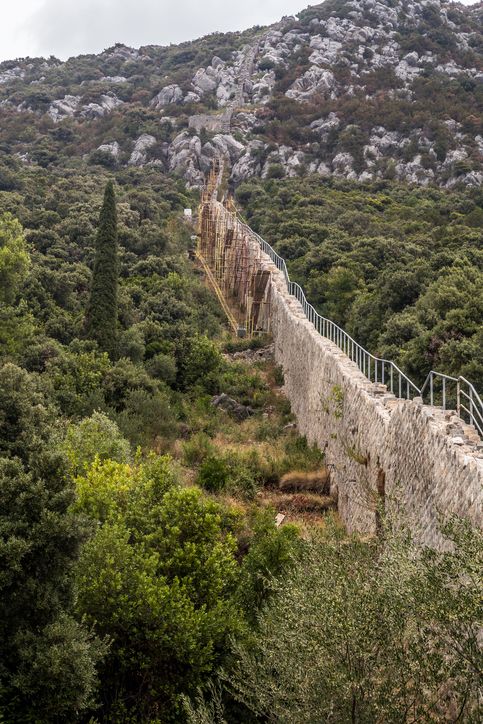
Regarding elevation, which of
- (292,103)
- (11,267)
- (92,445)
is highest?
(292,103)

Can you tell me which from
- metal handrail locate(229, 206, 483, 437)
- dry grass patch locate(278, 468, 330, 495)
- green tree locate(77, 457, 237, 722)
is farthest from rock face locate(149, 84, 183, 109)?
green tree locate(77, 457, 237, 722)

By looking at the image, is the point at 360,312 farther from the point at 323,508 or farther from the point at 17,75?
the point at 17,75

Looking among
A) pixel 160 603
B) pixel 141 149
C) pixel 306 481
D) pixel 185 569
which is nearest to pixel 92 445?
pixel 306 481

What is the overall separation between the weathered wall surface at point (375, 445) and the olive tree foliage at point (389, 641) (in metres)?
1.00

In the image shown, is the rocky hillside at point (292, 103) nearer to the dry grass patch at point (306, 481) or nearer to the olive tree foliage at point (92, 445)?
the dry grass patch at point (306, 481)

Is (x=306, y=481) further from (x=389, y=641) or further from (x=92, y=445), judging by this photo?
(x=389, y=641)

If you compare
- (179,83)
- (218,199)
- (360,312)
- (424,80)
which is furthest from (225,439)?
(179,83)

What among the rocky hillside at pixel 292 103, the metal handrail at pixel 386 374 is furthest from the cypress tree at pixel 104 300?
the rocky hillside at pixel 292 103

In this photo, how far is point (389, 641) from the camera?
6406 millimetres

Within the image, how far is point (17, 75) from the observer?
381 ft

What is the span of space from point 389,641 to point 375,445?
7979 millimetres

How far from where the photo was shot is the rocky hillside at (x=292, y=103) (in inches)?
2790

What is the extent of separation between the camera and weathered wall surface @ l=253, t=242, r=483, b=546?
360 inches

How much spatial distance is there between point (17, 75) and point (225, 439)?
109m
